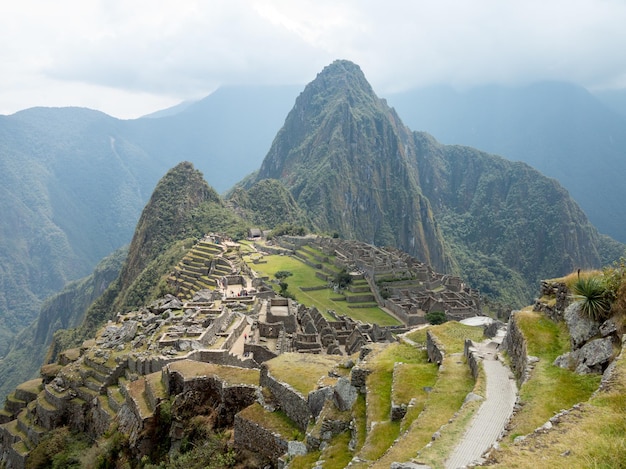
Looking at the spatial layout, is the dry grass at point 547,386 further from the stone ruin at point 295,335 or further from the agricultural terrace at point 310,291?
the agricultural terrace at point 310,291

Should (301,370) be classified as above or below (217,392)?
above

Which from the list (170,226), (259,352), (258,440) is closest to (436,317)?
(259,352)

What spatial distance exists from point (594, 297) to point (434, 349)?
5.52m

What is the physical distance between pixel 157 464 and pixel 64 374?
1432cm

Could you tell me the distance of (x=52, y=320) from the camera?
13838cm

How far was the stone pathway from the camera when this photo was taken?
7898 millimetres

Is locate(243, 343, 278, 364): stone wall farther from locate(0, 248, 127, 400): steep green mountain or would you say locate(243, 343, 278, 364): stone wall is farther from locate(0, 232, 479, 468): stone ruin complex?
locate(0, 248, 127, 400): steep green mountain

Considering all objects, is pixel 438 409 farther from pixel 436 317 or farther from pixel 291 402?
pixel 436 317

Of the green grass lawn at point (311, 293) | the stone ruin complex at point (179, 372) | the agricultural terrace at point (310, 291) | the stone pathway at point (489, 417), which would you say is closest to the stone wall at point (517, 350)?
the stone pathway at point (489, 417)

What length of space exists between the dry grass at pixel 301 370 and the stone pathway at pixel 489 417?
4.96m

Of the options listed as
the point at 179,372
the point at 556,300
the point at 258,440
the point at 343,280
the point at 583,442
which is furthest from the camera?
the point at 343,280

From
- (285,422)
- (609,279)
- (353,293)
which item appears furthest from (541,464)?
(353,293)

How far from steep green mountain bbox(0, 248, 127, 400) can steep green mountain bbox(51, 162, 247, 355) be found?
21631 mm

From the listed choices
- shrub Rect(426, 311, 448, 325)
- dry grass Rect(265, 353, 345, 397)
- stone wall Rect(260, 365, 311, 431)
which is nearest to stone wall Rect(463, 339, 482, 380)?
dry grass Rect(265, 353, 345, 397)
